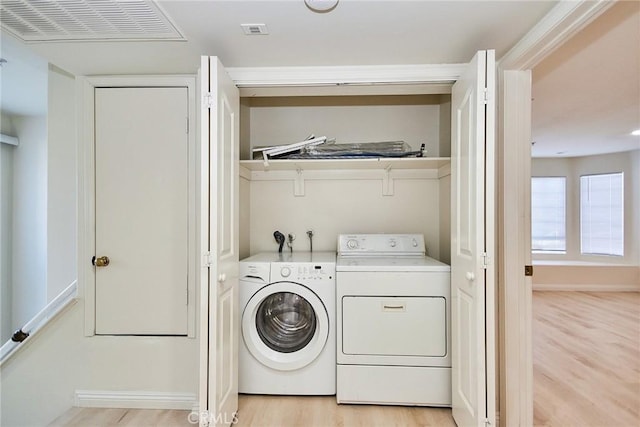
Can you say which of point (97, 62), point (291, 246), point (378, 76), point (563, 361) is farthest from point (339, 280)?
point (563, 361)

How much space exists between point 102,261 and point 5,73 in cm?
158

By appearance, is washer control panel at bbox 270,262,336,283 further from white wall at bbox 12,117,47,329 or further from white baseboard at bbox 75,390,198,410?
white wall at bbox 12,117,47,329

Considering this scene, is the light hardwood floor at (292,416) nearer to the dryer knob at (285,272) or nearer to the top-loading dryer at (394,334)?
the top-loading dryer at (394,334)

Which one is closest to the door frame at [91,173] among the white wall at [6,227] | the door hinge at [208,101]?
the door hinge at [208,101]

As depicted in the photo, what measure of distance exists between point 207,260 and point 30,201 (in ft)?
10.2

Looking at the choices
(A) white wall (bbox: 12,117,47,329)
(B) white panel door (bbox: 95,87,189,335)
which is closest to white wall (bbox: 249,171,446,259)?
(B) white panel door (bbox: 95,87,189,335)

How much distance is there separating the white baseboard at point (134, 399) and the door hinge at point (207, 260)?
110 centimetres

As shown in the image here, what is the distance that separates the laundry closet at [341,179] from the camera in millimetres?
2680

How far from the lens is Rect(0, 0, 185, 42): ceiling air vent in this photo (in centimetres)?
137

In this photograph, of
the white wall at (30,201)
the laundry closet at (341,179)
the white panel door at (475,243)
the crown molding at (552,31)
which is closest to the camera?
the crown molding at (552,31)

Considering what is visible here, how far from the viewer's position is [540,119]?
135 inches

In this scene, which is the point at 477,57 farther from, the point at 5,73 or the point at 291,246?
the point at 5,73

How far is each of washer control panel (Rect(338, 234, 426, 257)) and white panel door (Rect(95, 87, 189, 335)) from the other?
120 centimetres

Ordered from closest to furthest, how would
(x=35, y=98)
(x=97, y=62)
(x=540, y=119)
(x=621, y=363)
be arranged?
(x=97, y=62)
(x=621, y=363)
(x=35, y=98)
(x=540, y=119)
